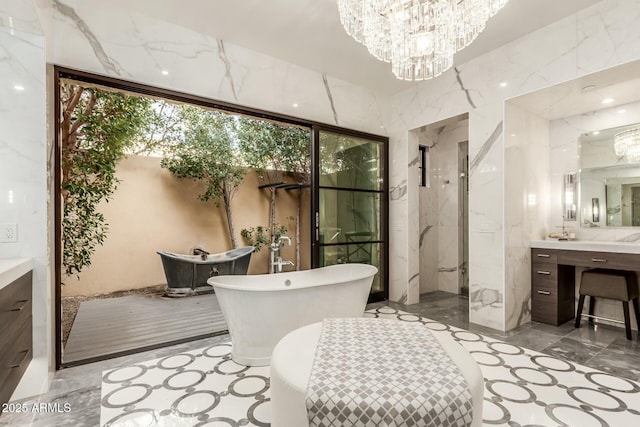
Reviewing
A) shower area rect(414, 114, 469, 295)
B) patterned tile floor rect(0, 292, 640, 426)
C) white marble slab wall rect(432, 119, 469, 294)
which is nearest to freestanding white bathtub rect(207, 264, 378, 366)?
patterned tile floor rect(0, 292, 640, 426)

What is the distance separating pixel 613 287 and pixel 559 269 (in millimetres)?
435

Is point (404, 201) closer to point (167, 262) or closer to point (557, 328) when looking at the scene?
point (557, 328)

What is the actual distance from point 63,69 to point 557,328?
15.8ft

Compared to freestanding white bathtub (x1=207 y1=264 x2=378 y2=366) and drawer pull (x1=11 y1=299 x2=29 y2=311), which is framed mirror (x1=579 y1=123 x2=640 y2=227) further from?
drawer pull (x1=11 y1=299 x2=29 y2=311)

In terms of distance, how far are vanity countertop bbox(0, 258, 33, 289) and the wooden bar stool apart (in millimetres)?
4319

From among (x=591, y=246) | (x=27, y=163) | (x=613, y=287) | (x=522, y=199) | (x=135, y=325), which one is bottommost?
(x=135, y=325)

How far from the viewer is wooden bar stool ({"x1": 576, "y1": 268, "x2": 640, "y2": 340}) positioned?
2863 mm

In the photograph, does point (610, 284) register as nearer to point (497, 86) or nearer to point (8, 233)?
point (497, 86)

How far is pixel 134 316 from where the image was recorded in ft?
12.6

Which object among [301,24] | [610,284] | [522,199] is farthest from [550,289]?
[301,24]

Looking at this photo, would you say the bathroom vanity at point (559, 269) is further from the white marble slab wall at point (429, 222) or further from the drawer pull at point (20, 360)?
the drawer pull at point (20, 360)

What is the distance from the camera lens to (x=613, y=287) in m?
2.91

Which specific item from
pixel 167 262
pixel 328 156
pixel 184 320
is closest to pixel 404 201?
pixel 328 156

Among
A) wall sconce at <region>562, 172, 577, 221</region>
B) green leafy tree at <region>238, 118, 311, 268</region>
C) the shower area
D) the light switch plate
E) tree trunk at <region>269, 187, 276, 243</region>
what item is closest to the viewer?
the light switch plate
